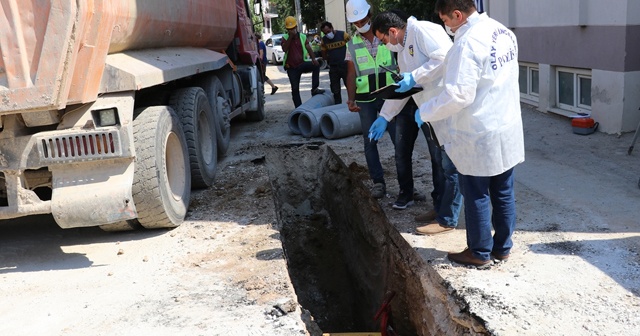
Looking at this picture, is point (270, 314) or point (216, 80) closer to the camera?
point (270, 314)

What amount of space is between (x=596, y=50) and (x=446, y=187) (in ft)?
15.5

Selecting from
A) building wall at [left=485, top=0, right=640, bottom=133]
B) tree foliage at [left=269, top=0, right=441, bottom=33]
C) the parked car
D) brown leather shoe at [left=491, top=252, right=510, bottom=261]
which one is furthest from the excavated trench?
the parked car

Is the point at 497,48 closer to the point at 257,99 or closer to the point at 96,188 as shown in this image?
the point at 96,188

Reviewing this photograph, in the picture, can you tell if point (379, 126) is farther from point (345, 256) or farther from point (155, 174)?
point (345, 256)

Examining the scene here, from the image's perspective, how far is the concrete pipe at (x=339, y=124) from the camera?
9.41 metres

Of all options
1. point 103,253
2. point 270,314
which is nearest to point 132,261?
point 103,253

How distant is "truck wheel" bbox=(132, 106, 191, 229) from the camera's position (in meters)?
5.45

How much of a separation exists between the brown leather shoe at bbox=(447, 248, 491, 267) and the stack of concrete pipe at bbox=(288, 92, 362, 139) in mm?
5024

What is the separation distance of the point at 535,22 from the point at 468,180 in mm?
6967

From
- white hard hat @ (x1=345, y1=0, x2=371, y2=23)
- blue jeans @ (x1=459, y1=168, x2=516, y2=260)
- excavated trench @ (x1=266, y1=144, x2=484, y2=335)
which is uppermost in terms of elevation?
white hard hat @ (x1=345, y1=0, x2=371, y2=23)

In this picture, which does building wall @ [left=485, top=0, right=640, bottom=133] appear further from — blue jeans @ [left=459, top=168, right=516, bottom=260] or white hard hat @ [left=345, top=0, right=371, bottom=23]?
blue jeans @ [left=459, top=168, right=516, bottom=260]

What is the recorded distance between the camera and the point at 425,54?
487 centimetres

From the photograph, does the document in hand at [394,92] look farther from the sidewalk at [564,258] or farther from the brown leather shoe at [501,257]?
the brown leather shoe at [501,257]

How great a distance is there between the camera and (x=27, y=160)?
5004 mm
